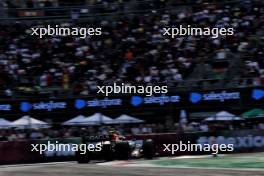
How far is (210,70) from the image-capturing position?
99.6ft

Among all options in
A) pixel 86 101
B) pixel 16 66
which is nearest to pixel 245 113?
pixel 86 101

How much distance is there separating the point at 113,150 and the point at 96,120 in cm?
784

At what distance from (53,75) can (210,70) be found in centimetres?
780

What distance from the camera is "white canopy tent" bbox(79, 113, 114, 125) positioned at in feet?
96.8

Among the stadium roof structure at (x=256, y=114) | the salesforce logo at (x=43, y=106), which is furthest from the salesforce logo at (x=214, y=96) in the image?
the salesforce logo at (x=43, y=106)

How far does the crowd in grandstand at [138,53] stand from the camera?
3045cm

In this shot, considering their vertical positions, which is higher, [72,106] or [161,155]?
[72,106]

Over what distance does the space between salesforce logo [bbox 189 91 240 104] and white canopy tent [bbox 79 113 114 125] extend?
4025mm

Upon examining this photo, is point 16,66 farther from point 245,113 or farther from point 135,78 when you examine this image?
point 245,113

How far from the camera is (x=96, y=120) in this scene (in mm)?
29844

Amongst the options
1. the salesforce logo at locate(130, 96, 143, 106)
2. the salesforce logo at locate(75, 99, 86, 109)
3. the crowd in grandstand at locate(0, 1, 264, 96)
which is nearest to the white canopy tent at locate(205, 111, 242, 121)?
the crowd in grandstand at locate(0, 1, 264, 96)

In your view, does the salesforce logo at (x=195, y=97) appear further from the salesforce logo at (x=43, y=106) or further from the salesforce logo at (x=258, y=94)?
the salesforce logo at (x=43, y=106)

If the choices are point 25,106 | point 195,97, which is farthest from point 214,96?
point 25,106

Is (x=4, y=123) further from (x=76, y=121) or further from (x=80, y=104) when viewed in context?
(x=80, y=104)
